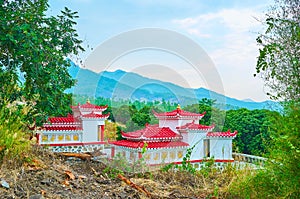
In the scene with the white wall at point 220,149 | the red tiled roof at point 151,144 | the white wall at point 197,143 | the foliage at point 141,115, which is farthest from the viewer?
the white wall at point 220,149

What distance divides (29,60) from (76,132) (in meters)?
2.35

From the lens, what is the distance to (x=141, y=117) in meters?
5.07

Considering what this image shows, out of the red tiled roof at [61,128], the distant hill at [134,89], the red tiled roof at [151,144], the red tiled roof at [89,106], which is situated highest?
the distant hill at [134,89]

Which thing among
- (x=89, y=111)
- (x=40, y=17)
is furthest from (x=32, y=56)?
(x=89, y=111)

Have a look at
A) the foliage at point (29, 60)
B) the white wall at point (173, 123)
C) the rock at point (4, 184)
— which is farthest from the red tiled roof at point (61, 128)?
the rock at point (4, 184)

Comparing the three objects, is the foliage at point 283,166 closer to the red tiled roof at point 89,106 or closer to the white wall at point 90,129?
the red tiled roof at point 89,106

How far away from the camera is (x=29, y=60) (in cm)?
491

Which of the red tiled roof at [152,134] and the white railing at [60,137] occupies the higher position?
the red tiled roof at [152,134]

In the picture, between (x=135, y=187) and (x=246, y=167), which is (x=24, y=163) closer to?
(x=135, y=187)

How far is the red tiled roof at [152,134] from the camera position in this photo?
5.30 m

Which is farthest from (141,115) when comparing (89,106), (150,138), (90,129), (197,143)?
(90,129)

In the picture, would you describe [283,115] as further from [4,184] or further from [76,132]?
[76,132]

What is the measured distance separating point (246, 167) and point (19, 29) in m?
3.88

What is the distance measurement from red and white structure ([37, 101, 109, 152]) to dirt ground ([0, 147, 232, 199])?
1.90 m
